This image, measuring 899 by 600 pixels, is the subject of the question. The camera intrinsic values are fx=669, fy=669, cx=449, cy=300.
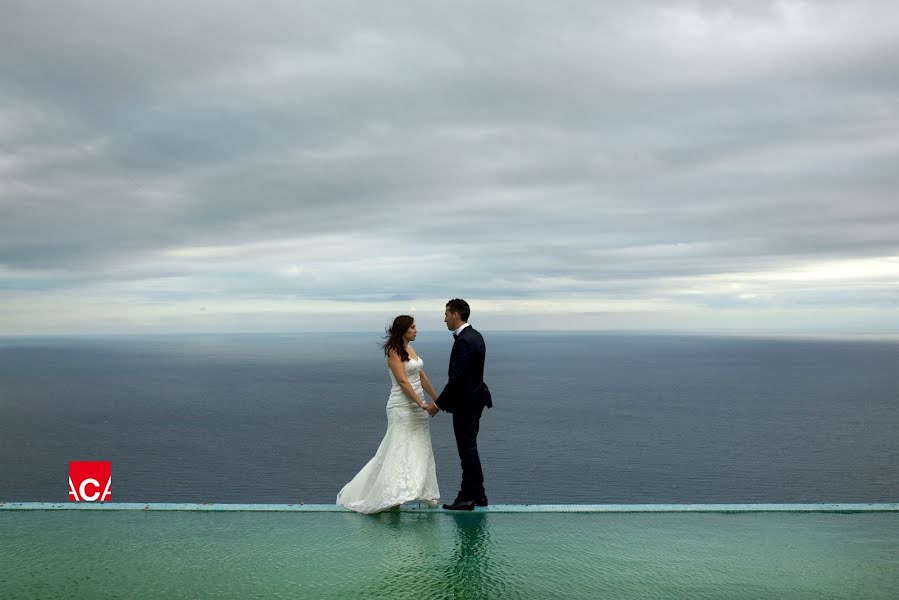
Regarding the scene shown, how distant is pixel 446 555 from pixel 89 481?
468 cm

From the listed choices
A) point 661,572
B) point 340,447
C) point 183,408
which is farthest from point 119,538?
point 183,408

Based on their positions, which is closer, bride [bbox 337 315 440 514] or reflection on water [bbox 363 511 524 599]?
reflection on water [bbox 363 511 524 599]

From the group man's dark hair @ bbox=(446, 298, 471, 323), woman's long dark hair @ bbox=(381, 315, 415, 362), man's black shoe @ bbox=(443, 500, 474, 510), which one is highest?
man's dark hair @ bbox=(446, 298, 471, 323)

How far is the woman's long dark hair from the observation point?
322 inches

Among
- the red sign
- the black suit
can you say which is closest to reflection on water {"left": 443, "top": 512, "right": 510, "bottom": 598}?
the black suit

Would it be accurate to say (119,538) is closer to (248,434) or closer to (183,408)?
(248,434)

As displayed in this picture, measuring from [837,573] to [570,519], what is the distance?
8.98 ft

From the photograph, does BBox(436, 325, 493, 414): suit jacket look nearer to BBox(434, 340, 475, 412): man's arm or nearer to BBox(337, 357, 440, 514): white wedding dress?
BBox(434, 340, 475, 412): man's arm

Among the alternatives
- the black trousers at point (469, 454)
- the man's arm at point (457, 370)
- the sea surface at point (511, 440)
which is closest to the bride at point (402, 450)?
the man's arm at point (457, 370)

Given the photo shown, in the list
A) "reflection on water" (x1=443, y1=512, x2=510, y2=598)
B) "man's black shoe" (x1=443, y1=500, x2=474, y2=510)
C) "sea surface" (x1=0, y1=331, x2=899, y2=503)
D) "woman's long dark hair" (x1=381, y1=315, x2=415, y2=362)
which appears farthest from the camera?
"sea surface" (x1=0, y1=331, x2=899, y2=503)

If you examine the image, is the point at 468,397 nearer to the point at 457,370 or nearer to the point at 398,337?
the point at 457,370

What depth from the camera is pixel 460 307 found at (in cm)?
821

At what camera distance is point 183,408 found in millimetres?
100500

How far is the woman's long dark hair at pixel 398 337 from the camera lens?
26.8 feet
